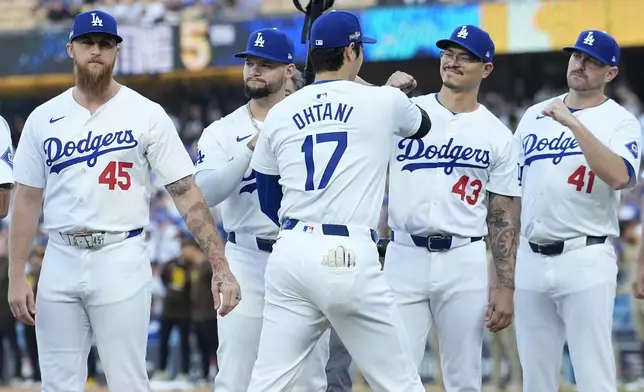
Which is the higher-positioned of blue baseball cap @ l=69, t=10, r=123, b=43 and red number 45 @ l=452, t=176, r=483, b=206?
blue baseball cap @ l=69, t=10, r=123, b=43

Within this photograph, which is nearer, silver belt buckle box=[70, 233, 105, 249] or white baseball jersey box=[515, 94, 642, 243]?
silver belt buckle box=[70, 233, 105, 249]

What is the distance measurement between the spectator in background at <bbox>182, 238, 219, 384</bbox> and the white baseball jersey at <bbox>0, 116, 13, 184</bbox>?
7507 millimetres

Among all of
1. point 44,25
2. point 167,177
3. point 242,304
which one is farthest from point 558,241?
point 44,25

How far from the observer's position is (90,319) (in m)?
6.27

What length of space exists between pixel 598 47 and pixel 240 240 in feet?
8.05

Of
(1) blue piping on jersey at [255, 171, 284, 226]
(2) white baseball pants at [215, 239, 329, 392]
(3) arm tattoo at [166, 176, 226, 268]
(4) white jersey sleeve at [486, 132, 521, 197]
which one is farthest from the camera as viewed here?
(4) white jersey sleeve at [486, 132, 521, 197]

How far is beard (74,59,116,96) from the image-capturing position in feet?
20.8

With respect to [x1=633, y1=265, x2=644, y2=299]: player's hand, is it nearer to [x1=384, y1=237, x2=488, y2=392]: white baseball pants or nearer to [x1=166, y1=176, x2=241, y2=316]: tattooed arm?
[x1=384, y1=237, x2=488, y2=392]: white baseball pants

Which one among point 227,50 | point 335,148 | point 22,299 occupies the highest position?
point 335,148

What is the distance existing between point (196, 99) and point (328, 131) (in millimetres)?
16783

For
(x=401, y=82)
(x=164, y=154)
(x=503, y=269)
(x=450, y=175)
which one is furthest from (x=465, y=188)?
(x=164, y=154)

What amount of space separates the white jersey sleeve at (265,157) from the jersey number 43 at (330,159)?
274 millimetres

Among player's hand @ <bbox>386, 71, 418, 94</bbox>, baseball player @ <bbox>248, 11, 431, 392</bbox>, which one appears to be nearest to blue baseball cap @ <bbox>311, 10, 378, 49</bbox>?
baseball player @ <bbox>248, 11, 431, 392</bbox>

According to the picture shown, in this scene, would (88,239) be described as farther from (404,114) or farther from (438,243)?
(438,243)
